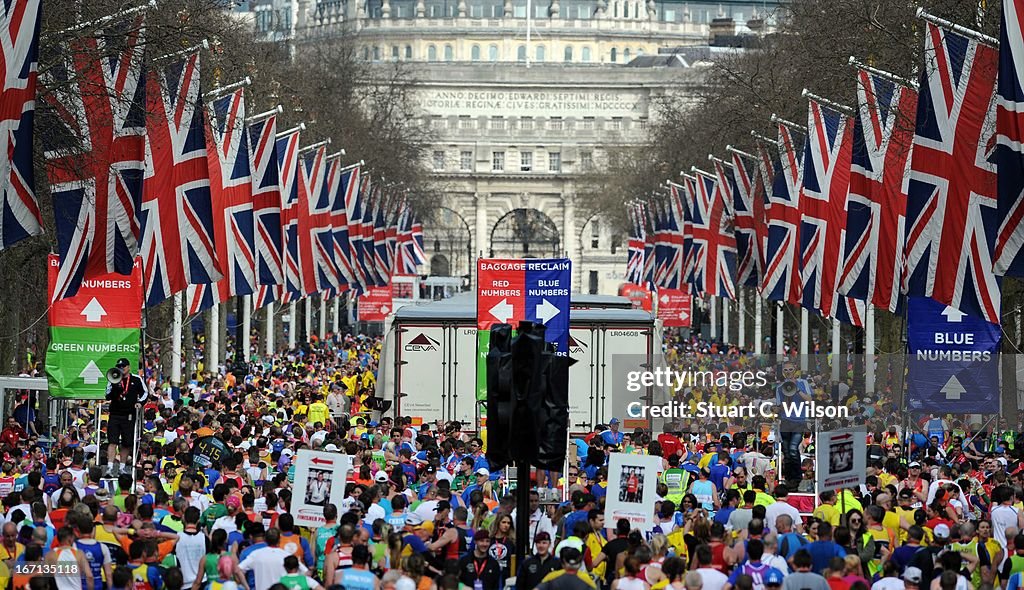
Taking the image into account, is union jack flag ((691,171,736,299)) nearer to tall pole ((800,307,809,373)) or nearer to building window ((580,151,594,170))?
tall pole ((800,307,809,373))

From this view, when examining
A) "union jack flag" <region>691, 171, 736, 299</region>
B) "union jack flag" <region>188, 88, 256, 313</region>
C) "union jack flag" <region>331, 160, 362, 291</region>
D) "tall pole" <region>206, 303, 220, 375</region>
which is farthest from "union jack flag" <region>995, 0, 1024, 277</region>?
"union jack flag" <region>331, 160, 362, 291</region>

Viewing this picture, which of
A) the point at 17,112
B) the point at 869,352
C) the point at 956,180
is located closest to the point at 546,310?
the point at 956,180

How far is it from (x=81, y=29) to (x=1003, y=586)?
13.4 metres

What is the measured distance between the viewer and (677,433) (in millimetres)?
29406

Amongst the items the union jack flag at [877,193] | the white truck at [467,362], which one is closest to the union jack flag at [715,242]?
the white truck at [467,362]

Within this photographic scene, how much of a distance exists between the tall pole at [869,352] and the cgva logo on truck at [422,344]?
10779 millimetres

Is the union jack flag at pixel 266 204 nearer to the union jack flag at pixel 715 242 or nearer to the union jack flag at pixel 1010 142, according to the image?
the union jack flag at pixel 715 242

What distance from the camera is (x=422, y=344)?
112ft

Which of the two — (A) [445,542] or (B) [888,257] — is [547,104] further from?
(A) [445,542]

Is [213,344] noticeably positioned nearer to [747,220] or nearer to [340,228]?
[340,228]

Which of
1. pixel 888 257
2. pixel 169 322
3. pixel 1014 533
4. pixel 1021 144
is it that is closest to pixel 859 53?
pixel 888 257

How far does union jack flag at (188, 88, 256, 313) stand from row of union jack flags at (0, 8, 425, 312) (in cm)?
3

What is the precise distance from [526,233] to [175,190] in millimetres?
125168

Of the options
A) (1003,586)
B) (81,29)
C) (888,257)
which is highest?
(81,29)
